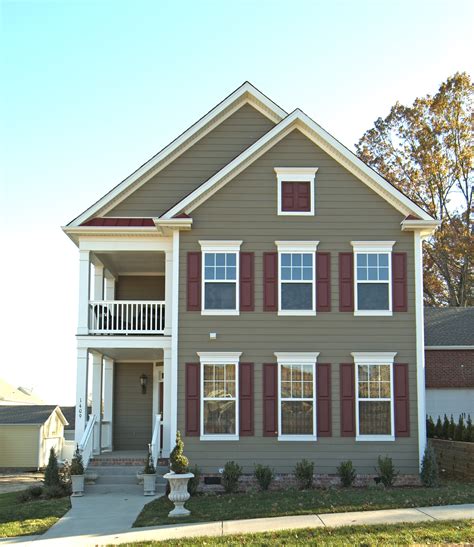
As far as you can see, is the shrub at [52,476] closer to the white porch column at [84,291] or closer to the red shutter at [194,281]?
the white porch column at [84,291]

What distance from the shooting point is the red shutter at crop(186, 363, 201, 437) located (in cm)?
1958

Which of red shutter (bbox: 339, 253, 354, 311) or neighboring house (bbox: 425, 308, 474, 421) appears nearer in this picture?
red shutter (bbox: 339, 253, 354, 311)

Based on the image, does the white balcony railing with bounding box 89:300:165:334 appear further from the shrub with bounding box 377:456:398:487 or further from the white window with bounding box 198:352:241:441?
the shrub with bounding box 377:456:398:487

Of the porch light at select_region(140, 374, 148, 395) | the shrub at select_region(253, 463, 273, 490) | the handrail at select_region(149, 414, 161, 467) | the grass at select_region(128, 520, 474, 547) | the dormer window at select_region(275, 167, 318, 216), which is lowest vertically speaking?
the grass at select_region(128, 520, 474, 547)

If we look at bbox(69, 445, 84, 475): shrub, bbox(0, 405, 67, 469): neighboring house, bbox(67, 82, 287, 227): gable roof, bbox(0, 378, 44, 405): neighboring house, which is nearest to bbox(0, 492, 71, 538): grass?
bbox(69, 445, 84, 475): shrub

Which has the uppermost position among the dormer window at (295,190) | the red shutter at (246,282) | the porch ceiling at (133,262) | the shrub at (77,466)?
the dormer window at (295,190)

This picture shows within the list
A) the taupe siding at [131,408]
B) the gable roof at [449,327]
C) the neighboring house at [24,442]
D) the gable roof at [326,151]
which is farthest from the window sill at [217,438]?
Result: the neighboring house at [24,442]

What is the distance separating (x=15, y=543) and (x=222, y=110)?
13276 mm

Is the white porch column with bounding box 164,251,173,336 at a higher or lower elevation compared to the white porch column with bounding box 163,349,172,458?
higher

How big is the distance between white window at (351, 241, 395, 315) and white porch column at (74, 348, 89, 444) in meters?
6.95

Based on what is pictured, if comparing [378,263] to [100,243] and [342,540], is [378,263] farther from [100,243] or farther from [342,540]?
[342,540]

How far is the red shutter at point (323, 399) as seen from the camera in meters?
19.7

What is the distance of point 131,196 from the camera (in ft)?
73.0

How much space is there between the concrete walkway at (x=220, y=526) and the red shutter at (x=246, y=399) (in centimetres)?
511
